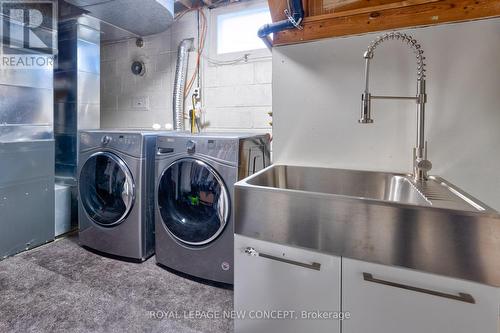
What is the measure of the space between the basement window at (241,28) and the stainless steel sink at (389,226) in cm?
192

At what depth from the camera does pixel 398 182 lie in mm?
1453

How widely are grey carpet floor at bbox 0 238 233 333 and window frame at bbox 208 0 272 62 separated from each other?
1954 millimetres

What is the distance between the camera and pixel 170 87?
297 cm

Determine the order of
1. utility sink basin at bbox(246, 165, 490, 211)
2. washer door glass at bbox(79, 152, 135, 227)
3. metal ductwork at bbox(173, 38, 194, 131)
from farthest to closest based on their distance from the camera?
1. metal ductwork at bbox(173, 38, 194, 131)
2. washer door glass at bbox(79, 152, 135, 227)
3. utility sink basin at bbox(246, 165, 490, 211)

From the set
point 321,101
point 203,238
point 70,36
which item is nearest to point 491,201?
point 321,101

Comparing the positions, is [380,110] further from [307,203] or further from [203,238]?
→ [203,238]

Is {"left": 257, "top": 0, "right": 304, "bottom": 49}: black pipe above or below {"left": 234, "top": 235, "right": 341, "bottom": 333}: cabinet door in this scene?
above

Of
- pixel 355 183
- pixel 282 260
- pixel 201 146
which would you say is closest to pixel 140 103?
pixel 201 146

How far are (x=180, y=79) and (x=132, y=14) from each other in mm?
667

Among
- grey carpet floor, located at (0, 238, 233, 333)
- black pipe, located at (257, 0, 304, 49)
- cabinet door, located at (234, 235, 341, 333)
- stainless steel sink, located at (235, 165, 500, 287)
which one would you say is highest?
black pipe, located at (257, 0, 304, 49)

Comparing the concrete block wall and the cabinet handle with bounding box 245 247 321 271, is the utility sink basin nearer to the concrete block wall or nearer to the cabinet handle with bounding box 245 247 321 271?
the cabinet handle with bounding box 245 247 321 271

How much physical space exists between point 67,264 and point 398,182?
7.85 ft

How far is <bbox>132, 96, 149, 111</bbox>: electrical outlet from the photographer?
3113 mm

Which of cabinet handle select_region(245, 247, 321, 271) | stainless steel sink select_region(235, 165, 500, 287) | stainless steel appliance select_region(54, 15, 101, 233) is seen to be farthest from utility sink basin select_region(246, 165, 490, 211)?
stainless steel appliance select_region(54, 15, 101, 233)
